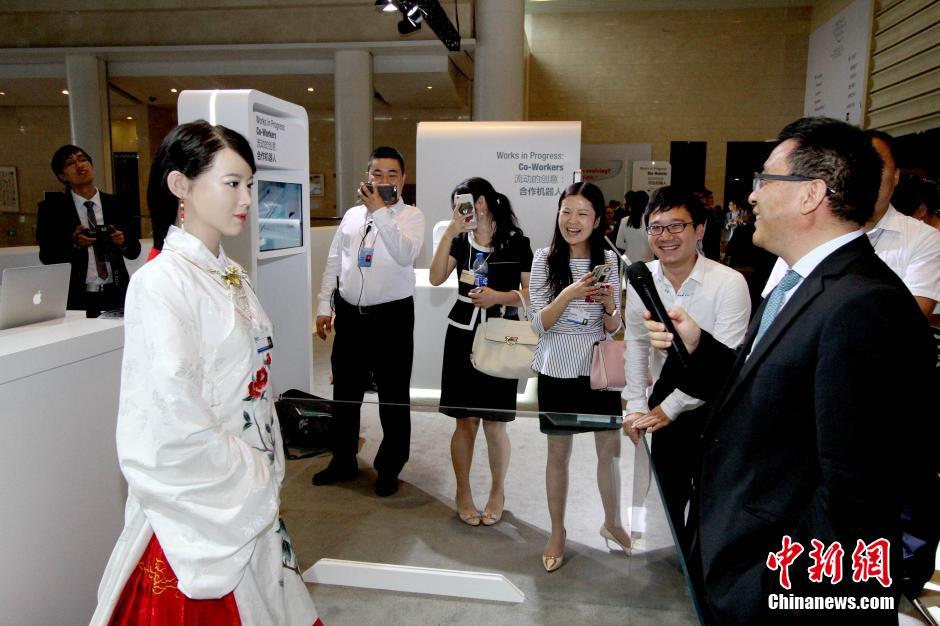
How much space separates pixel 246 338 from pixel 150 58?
1041cm

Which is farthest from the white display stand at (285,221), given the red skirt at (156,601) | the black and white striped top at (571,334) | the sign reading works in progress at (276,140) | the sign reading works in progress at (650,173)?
the sign reading works in progress at (650,173)

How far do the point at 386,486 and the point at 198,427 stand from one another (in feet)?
2.92

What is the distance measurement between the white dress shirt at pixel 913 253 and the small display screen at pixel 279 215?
2.16m

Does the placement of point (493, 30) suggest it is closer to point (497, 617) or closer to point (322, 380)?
point (322, 380)

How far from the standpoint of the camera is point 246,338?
4.44ft

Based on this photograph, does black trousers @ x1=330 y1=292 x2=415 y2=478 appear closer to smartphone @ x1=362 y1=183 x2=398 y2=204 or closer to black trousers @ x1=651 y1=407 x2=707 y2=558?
smartphone @ x1=362 y1=183 x2=398 y2=204

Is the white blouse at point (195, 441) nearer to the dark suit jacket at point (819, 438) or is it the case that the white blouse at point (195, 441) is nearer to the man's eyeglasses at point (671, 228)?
the dark suit jacket at point (819, 438)

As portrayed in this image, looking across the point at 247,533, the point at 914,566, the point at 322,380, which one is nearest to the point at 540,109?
the point at 322,380

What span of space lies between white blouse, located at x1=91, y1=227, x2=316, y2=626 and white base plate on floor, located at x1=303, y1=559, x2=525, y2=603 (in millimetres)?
422

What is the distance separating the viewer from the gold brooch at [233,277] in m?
1.42

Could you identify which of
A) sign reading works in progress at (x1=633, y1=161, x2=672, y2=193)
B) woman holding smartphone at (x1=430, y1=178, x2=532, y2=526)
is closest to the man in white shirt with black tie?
woman holding smartphone at (x1=430, y1=178, x2=532, y2=526)

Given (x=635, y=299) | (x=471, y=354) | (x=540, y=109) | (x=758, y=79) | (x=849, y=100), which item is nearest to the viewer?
(x=635, y=299)

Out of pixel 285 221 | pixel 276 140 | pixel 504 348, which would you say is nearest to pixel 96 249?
pixel 285 221

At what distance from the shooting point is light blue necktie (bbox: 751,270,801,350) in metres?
1.26
